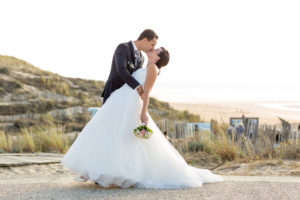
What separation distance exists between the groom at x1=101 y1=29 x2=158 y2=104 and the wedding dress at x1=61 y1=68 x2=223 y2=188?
0.12 m

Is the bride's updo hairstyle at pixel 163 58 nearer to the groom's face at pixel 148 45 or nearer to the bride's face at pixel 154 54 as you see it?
the bride's face at pixel 154 54

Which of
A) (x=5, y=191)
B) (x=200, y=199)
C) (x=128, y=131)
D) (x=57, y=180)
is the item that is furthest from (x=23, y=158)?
(x=200, y=199)

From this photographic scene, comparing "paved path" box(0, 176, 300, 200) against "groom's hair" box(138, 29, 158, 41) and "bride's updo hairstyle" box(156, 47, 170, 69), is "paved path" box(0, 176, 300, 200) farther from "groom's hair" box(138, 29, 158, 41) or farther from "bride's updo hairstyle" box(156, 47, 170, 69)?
"groom's hair" box(138, 29, 158, 41)

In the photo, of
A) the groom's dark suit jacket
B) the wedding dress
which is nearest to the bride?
the wedding dress

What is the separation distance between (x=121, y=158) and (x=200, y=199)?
90cm

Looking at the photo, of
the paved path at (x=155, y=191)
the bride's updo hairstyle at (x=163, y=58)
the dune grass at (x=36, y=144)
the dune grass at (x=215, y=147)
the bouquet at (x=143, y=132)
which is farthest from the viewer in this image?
the dune grass at (x=36, y=144)

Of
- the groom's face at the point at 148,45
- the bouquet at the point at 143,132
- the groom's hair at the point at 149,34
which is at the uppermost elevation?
the groom's hair at the point at 149,34

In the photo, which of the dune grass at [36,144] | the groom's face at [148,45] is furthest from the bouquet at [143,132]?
the dune grass at [36,144]

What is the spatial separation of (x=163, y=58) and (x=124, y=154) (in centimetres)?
112

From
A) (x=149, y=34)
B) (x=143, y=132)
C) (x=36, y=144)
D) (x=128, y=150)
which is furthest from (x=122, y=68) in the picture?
(x=36, y=144)

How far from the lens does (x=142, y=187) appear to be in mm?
4137

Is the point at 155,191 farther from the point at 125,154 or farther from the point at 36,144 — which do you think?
the point at 36,144

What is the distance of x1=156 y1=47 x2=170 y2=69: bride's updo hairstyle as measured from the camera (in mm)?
4316

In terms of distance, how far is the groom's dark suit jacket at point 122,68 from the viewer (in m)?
4.21
